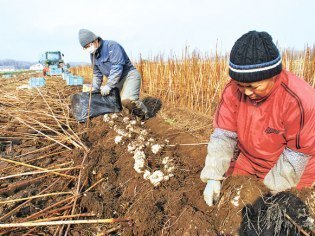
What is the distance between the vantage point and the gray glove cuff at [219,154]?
6.07 feet

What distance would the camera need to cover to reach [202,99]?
4922 millimetres

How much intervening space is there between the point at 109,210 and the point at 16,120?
2.85m

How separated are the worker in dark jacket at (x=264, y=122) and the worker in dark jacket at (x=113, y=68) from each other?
2611 millimetres

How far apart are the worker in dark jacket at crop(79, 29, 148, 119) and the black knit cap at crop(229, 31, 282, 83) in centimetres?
282

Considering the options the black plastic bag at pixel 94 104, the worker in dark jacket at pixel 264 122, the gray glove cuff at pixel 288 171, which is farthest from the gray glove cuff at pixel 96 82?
the gray glove cuff at pixel 288 171

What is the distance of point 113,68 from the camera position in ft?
14.0

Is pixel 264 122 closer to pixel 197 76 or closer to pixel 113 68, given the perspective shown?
pixel 113 68

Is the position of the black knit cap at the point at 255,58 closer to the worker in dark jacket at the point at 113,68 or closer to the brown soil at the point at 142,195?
the brown soil at the point at 142,195

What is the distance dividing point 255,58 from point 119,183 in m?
1.69

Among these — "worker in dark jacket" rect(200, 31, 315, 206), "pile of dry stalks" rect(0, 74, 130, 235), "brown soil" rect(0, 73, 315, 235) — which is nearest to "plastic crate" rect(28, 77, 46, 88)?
"pile of dry stalks" rect(0, 74, 130, 235)

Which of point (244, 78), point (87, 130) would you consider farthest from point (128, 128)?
point (244, 78)

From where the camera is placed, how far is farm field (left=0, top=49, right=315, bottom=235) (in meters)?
1.82

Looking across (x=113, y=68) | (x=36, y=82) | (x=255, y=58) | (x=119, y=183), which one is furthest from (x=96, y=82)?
(x=36, y=82)

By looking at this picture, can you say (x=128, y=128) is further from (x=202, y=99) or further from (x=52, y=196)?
(x=202, y=99)
